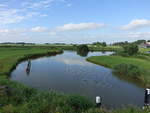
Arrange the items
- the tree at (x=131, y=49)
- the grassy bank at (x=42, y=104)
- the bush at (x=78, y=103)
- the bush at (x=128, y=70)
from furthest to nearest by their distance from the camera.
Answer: the tree at (x=131, y=49) < the bush at (x=128, y=70) < the bush at (x=78, y=103) < the grassy bank at (x=42, y=104)

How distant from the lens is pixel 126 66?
74.2 ft

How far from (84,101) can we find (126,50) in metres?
43.6

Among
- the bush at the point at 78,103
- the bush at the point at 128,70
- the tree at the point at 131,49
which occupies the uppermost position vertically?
the tree at the point at 131,49

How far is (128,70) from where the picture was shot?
21844mm

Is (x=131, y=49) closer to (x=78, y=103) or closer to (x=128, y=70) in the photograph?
Result: (x=128, y=70)

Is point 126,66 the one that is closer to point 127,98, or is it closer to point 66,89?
point 127,98

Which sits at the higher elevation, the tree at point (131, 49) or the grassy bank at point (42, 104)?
the tree at point (131, 49)

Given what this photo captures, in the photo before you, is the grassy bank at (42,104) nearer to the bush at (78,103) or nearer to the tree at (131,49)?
the bush at (78,103)

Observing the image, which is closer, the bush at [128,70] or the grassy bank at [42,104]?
the grassy bank at [42,104]

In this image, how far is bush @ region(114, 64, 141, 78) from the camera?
66.2ft

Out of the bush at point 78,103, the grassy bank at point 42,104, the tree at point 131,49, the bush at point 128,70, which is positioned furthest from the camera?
the tree at point 131,49

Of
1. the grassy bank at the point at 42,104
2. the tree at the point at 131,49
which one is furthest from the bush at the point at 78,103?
the tree at the point at 131,49

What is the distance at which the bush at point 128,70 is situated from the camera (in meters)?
20.2

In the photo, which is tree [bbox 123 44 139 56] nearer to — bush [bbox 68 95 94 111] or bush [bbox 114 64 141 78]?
bush [bbox 114 64 141 78]
